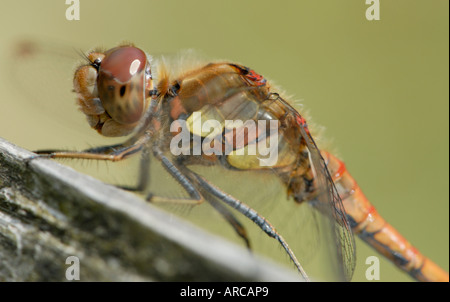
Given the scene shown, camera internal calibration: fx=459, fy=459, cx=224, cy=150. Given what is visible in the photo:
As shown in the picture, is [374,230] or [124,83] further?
[374,230]

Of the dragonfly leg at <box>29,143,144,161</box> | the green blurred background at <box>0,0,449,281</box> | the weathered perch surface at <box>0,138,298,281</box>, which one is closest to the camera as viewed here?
the weathered perch surface at <box>0,138,298,281</box>

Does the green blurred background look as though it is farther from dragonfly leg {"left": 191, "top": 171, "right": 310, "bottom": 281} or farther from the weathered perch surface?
the weathered perch surface

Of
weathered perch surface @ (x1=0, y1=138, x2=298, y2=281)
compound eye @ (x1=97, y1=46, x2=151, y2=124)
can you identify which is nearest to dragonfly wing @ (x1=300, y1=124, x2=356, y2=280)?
compound eye @ (x1=97, y1=46, x2=151, y2=124)

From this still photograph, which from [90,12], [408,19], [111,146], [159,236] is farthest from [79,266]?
[408,19]

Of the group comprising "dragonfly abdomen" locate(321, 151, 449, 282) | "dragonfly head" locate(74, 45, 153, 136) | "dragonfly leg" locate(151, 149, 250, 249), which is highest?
"dragonfly head" locate(74, 45, 153, 136)

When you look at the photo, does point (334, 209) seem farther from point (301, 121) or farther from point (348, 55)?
point (348, 55)

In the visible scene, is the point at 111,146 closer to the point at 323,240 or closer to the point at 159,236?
the point at 323,240

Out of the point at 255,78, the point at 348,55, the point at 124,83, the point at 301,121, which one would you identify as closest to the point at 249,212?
the point at 301,121
